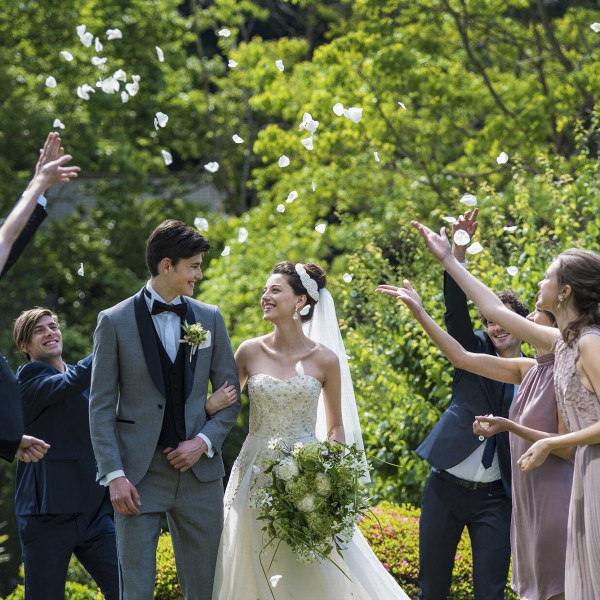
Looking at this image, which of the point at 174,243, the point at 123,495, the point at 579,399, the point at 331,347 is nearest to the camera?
the point at 579,399

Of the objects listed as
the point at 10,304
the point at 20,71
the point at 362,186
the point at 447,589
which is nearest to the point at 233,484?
the point at 447,589

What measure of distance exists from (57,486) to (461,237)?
258 cm

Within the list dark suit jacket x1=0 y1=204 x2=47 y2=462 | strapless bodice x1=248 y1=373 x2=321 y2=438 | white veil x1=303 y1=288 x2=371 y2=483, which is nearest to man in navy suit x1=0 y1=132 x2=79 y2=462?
dark suit jacket x1=0 y1=204 x2=47 y2=462

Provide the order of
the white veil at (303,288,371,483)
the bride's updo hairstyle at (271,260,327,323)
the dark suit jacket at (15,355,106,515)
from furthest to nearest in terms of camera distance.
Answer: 1. the white veil at (303,288,371,483)
2. the bride's updo hairstyle at (271,260,327,323)
3. the dark suit jacket at (15,355,106,515)

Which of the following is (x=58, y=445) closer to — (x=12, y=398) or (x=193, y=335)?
(x=193, y=335)

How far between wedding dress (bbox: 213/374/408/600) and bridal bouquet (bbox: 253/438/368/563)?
23 cm

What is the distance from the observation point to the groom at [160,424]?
480 cm

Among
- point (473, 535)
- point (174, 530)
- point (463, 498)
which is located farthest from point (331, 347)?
point (174, 530)

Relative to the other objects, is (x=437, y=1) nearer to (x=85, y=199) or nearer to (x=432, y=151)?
(x=432, y=151)

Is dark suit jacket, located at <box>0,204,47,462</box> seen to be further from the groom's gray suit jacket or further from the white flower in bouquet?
the white flower in bouquet

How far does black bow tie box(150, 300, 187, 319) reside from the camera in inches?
197

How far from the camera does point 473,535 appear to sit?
17.4 feet

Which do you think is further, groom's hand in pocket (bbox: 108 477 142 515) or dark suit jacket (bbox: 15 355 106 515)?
dark suit jacket (bbox: 15 355 106 515)

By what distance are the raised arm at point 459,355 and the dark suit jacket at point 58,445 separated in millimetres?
1781
